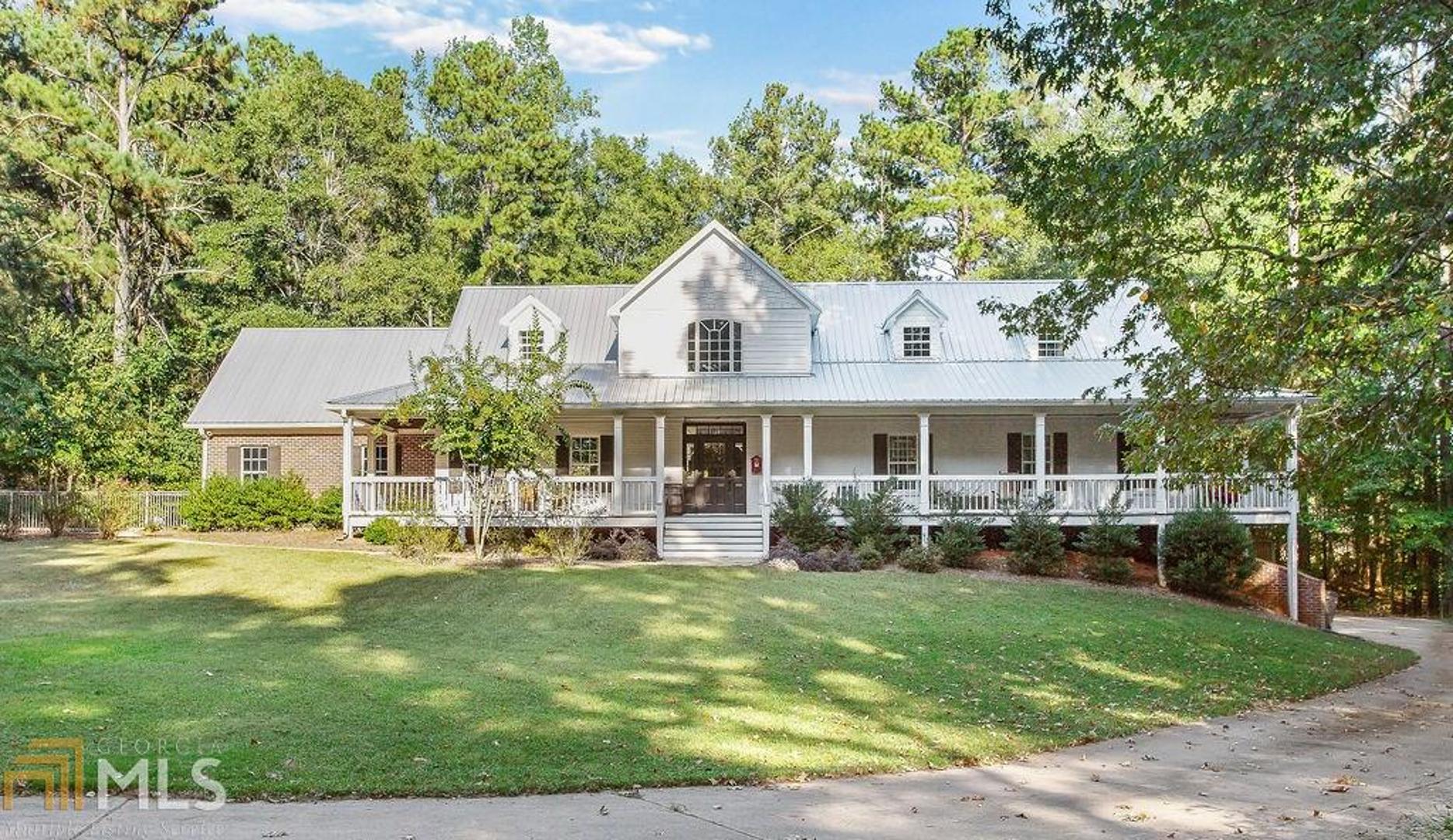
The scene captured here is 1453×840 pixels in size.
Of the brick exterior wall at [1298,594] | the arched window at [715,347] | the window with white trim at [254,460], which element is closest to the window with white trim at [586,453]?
the arched window at [715,347]

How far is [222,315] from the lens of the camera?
1485 inches

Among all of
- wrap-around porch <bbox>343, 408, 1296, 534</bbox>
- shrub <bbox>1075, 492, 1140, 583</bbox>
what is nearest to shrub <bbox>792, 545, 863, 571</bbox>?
wrap-around porch <bbox>343, 408, 1296, 534</bbox>

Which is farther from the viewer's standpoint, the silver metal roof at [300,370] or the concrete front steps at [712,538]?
the silver metal roof at [300,370]

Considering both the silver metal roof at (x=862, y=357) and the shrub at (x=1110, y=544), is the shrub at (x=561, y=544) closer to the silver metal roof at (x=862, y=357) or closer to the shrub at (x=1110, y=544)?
the silver metal roof at (x=862, y=357)

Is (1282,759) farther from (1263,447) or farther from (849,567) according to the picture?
(849,567)

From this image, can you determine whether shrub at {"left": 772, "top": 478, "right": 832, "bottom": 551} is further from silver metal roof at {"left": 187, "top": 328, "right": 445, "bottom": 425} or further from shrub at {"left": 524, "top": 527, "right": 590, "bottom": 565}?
silver metal roof at {"left": 187, "top": 328, "right": 445, "bottom": 425}

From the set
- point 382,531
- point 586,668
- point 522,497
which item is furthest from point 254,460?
point 586,668

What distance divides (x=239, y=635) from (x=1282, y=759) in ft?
39.2

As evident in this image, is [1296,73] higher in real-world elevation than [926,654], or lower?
higher

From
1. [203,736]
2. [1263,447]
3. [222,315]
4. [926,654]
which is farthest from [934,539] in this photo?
[222,315]

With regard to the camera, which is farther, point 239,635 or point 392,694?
point 239,635

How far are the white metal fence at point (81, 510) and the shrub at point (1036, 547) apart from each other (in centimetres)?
2078

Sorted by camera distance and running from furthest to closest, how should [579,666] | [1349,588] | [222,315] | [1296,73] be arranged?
[222,315] < [1349,588] < [579,666] < [1296,73]

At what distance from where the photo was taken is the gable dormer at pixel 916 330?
1013 inches
